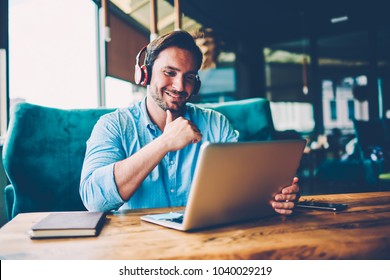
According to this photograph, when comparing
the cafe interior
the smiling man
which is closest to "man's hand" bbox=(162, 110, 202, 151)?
the smiling man

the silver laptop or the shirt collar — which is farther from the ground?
the shirt collar

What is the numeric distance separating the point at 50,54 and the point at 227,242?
166 cm

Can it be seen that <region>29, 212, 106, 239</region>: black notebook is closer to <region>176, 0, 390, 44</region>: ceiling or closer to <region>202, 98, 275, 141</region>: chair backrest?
<region>202, 98, 275, 141</region>: chair backrest

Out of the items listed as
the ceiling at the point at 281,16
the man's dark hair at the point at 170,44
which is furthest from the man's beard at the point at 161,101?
the ceiling at the point at 281,16

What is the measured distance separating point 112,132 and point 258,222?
702 millimetres

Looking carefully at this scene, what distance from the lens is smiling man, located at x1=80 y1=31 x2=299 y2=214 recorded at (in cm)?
104

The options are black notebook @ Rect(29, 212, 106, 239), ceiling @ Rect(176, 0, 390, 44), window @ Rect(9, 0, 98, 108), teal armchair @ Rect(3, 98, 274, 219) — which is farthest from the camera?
ceiling @ Rect(176, 0, 390, 44)

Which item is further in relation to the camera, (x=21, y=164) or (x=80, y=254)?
(x=21, y=164)

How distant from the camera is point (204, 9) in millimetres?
5512

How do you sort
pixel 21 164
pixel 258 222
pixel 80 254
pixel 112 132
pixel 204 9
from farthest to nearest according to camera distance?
pixel 204 9 < pixel 21 164 < pixel 112 132 < pixel 258 222 < pixel 80 254
